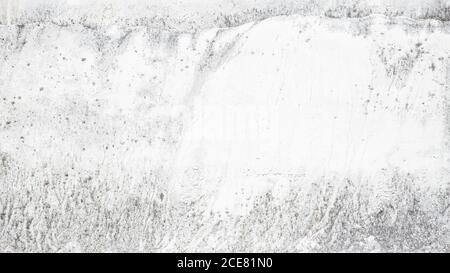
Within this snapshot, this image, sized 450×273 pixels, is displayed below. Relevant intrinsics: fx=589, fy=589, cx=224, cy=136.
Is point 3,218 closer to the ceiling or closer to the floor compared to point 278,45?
closer to the floor

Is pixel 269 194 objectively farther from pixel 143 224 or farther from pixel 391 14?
pixel 391 14

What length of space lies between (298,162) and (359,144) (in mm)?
1271

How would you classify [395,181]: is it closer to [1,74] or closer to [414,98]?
[414,98]

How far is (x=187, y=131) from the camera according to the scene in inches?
478

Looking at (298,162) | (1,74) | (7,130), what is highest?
(1,74)

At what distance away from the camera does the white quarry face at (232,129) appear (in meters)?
11.7

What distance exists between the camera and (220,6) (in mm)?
12656

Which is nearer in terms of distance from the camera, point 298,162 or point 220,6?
point 298,162

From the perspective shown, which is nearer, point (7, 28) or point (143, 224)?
point (143, 224)

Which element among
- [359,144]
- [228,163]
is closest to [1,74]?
[228,163]

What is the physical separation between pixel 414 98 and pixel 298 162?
8.75ft

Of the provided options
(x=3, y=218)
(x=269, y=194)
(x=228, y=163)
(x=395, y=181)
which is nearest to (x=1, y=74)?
(x=3, y=218)

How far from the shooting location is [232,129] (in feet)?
39.5

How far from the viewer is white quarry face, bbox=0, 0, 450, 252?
38.3ft
